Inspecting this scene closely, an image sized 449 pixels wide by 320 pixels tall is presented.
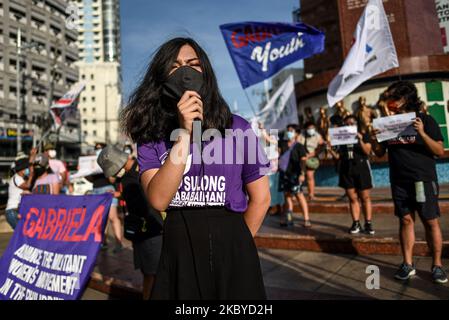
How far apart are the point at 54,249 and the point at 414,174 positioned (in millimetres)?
3829

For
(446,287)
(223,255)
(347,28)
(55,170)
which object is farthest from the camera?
(347,28)

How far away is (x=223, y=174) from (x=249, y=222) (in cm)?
30

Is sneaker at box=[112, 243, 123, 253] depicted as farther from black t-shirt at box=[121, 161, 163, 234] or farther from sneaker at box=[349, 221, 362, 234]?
sneaker at box=[349, 221, 362, 234]

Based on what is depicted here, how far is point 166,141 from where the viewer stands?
174 centimetres

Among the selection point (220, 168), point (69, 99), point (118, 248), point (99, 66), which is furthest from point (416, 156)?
point (99, 66)

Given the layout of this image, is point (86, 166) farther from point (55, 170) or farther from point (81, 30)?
point (81, 30)

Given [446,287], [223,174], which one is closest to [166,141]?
[223,174]

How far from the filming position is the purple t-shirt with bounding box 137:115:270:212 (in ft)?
5.23

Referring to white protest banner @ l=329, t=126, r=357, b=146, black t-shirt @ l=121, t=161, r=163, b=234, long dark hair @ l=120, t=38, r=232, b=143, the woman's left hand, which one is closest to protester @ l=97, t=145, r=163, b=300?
black t-shirt @ l=121, t=161, r=163, b=234

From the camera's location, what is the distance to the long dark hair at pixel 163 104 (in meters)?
1.70

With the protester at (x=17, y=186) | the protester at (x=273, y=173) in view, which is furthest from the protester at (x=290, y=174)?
the protester at (x=17, y=186)

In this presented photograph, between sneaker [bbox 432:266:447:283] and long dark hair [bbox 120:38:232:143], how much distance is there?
2965 mm

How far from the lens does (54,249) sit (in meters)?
3.69
